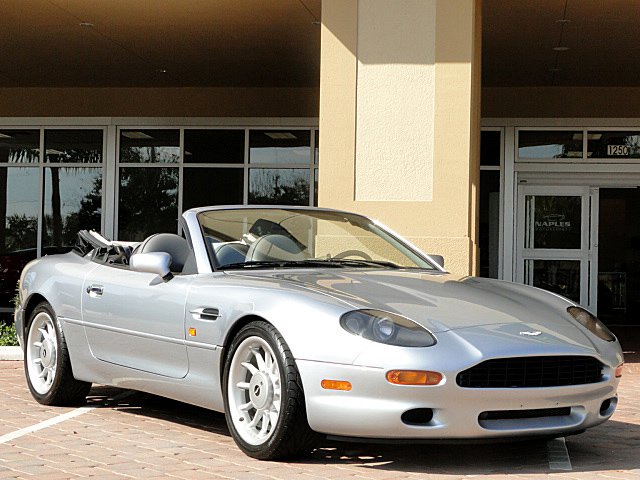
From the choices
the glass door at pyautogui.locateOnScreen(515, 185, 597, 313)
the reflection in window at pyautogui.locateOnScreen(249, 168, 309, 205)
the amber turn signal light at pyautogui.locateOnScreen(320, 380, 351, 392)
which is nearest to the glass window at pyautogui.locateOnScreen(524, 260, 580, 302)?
the glass door at pyautogui.locateOnScreen(515, 185, 597, 313)

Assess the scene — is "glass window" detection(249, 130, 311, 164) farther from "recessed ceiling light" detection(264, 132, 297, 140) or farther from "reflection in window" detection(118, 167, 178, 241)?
"reflection in window" detection(118, 167, 178, 241)

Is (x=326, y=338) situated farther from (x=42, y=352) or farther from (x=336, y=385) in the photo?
(x=42, y=352)

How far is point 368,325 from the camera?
507cm

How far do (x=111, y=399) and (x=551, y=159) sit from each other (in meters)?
11.9

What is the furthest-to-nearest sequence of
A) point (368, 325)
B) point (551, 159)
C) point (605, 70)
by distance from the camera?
1. point (551, 159)
2. point (605, 70)
3. point (368, 325)

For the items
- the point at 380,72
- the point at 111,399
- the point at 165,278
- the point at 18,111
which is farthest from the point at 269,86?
the point at 165,278

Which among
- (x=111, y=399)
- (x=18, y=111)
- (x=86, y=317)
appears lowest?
(x=111, y=399)

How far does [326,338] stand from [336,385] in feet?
0.73

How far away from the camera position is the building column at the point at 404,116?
34.4ft

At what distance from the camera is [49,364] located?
732cm

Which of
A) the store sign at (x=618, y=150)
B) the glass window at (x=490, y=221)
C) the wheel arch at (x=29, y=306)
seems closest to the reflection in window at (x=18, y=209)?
the glass window at (x=490, y=221)

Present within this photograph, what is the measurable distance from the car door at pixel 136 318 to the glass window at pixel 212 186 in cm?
1240

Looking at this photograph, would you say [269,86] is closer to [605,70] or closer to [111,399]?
[605,70]

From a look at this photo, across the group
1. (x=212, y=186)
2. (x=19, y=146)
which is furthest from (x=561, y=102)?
(x=19, y=146)
